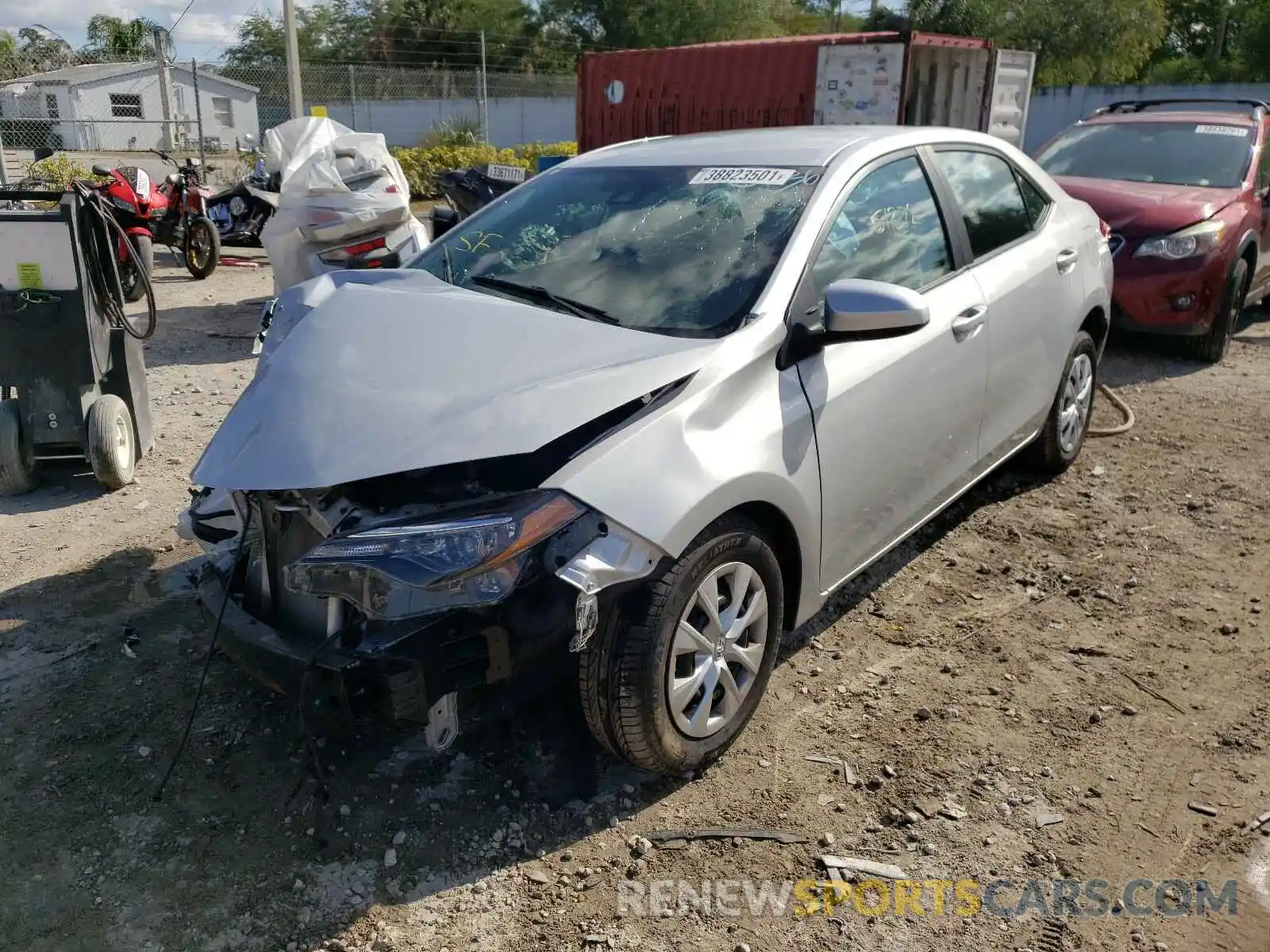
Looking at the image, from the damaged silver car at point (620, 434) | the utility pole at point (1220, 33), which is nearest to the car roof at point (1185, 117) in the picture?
the damaged silver car at point (620, 434)

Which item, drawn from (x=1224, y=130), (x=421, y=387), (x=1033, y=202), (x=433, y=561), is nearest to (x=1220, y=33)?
(x=1224, y=130)

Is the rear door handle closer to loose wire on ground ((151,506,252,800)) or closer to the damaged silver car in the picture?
the damaged silver car

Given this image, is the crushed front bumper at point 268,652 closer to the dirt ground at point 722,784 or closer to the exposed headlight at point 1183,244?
the dirt ground at point 722,784

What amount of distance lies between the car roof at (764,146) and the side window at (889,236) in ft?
0.50

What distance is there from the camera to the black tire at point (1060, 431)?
16.2ft

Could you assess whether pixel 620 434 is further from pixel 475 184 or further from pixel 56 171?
pixel 56 171

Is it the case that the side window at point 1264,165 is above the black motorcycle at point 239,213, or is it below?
above

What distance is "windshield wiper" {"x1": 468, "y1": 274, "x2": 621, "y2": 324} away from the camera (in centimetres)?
323

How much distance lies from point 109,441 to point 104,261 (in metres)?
0.92

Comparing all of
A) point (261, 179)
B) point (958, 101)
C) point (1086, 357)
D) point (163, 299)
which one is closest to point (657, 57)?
point (958, 101)

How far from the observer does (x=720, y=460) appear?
278 cm

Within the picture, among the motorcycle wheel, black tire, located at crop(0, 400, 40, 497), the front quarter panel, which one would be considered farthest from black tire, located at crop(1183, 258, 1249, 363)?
the motorcycle wheel

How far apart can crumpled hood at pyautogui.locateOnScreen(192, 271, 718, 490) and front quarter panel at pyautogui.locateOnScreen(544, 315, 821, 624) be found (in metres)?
0.10

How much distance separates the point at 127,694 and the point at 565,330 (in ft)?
6.33
